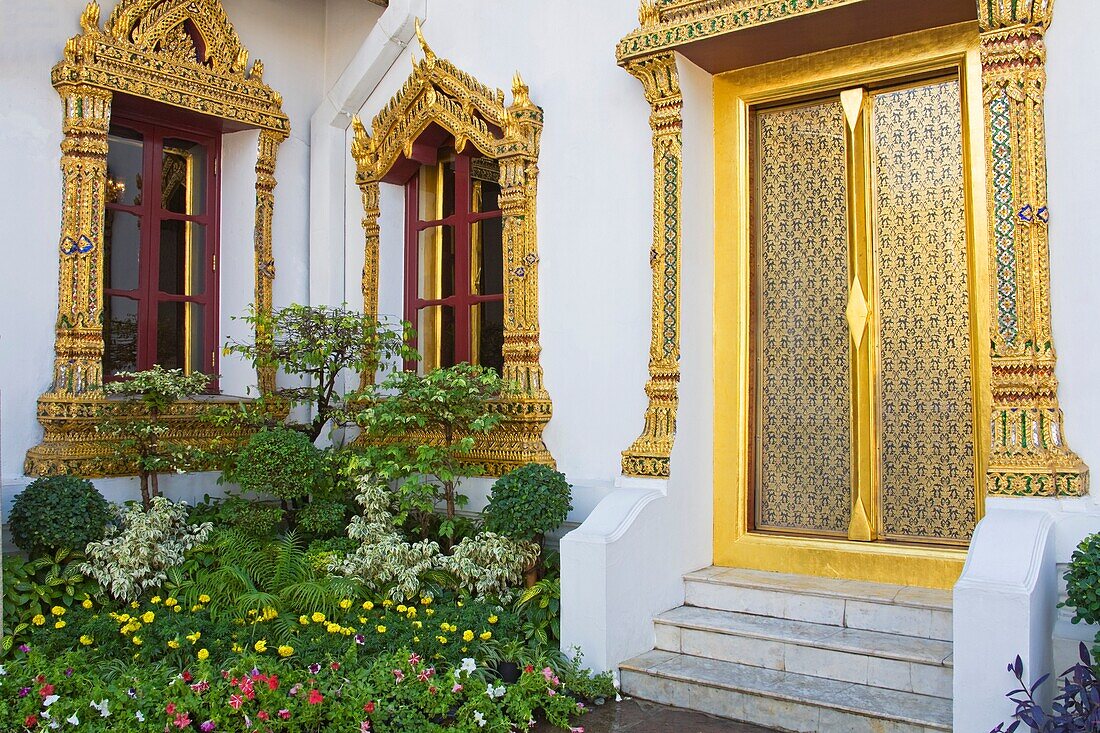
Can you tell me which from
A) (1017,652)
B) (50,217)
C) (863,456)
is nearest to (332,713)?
(1017,652)

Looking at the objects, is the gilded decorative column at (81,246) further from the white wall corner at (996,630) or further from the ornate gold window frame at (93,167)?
the white wall corner at (996,630)

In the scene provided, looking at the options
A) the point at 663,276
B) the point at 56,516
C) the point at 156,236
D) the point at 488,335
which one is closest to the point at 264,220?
the point at 156,236

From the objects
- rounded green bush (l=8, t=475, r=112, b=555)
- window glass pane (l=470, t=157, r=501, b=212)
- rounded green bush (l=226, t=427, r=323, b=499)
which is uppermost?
window glass pane (l=470, t=157, r=501, b=212)

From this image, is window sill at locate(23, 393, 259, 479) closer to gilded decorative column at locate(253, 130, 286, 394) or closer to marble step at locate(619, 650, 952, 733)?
gilded decorative column at locate(253, 130, 286, 394)

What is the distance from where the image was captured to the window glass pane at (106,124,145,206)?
6.89 meters

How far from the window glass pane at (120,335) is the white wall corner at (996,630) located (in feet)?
17.9

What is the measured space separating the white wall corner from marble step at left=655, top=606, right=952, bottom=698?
1.82 feet

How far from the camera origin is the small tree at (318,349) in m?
6.80

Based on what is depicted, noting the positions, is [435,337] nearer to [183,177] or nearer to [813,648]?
[183,177]

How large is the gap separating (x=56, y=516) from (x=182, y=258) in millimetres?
2364

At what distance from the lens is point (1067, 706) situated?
11.6 feet

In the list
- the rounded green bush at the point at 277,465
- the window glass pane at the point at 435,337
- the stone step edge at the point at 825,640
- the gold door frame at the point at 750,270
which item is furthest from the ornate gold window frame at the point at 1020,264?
the rounded green bush at the point at 277,465

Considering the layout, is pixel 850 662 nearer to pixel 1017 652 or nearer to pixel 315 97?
pixel 1017 652

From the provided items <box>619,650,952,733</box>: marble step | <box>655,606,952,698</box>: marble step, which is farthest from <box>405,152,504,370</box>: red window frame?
<box>619,650,952,733</box>: marble step
